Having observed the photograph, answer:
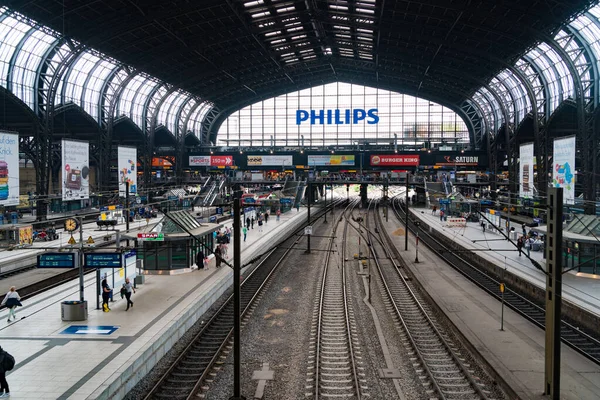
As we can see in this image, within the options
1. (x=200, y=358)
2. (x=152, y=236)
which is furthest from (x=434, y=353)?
(x=152, y=236)

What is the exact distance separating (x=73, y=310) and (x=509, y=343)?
14.6m

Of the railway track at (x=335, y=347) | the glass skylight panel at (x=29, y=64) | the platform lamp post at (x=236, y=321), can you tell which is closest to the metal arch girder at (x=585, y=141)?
the railway track at (x=335, y=347)

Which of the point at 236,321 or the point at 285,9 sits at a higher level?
the point at 285,9

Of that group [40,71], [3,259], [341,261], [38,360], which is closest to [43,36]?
[40,71]

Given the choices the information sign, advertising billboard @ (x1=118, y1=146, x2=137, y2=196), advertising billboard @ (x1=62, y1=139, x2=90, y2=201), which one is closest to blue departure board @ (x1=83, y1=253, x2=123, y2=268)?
the information sign

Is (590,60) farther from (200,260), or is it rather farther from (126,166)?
(126,166)

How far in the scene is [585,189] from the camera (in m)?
37.0

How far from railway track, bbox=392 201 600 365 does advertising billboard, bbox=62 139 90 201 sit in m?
27.4

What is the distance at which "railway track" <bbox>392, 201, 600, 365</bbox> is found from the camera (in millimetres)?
15486

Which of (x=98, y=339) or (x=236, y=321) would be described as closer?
(x=236, y=321)

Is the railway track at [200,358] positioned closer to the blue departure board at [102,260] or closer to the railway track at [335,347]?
the railway track at [335,347]

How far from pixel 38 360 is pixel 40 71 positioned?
40970 millimetres

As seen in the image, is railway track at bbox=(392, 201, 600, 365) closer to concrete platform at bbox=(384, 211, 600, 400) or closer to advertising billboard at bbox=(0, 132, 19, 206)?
concrete platform at bbox=(384, 211, 600, 400)

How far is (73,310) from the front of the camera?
54.1 feet
